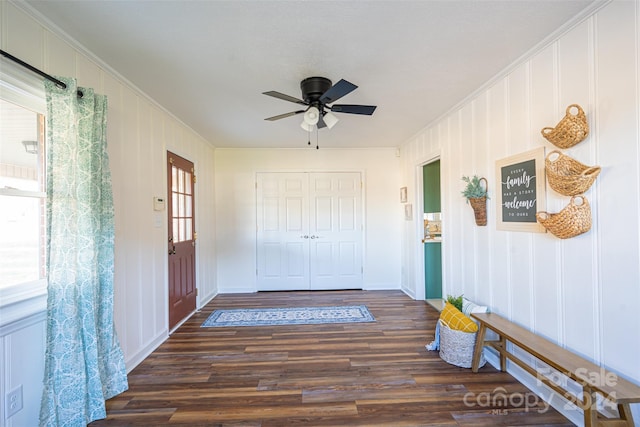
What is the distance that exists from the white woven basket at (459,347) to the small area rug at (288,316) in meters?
1.13

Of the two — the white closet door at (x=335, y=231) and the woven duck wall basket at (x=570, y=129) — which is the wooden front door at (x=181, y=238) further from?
the woven duck wall basket at (x=570, y=129)

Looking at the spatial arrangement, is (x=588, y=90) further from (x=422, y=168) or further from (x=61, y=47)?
(x=61, y=47)

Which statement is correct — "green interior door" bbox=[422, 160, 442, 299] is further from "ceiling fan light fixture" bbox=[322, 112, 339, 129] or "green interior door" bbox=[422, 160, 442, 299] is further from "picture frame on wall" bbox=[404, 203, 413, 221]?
"ceiling fan light fixture" bbox=[322, 112, 339, 129]

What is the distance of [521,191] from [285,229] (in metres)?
3.59

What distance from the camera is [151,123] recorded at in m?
2.91

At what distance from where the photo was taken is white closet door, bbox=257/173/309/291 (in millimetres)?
4992

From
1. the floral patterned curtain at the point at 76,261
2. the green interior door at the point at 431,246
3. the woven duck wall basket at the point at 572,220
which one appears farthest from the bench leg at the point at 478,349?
the floral patterned curtain at the point at 76,261

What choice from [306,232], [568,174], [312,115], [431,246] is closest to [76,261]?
[312,115]

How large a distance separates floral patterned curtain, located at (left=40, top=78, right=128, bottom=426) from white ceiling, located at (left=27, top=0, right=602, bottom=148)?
1.62 feet

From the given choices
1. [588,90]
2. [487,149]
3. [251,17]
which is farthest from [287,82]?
[588,90]

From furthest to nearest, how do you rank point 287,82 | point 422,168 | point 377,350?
point 422,168
point 377,350
point 287,82

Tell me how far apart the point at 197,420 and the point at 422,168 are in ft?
13.2

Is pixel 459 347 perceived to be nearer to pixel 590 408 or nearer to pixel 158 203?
pixel 590 408

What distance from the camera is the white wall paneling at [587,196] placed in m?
1.48
